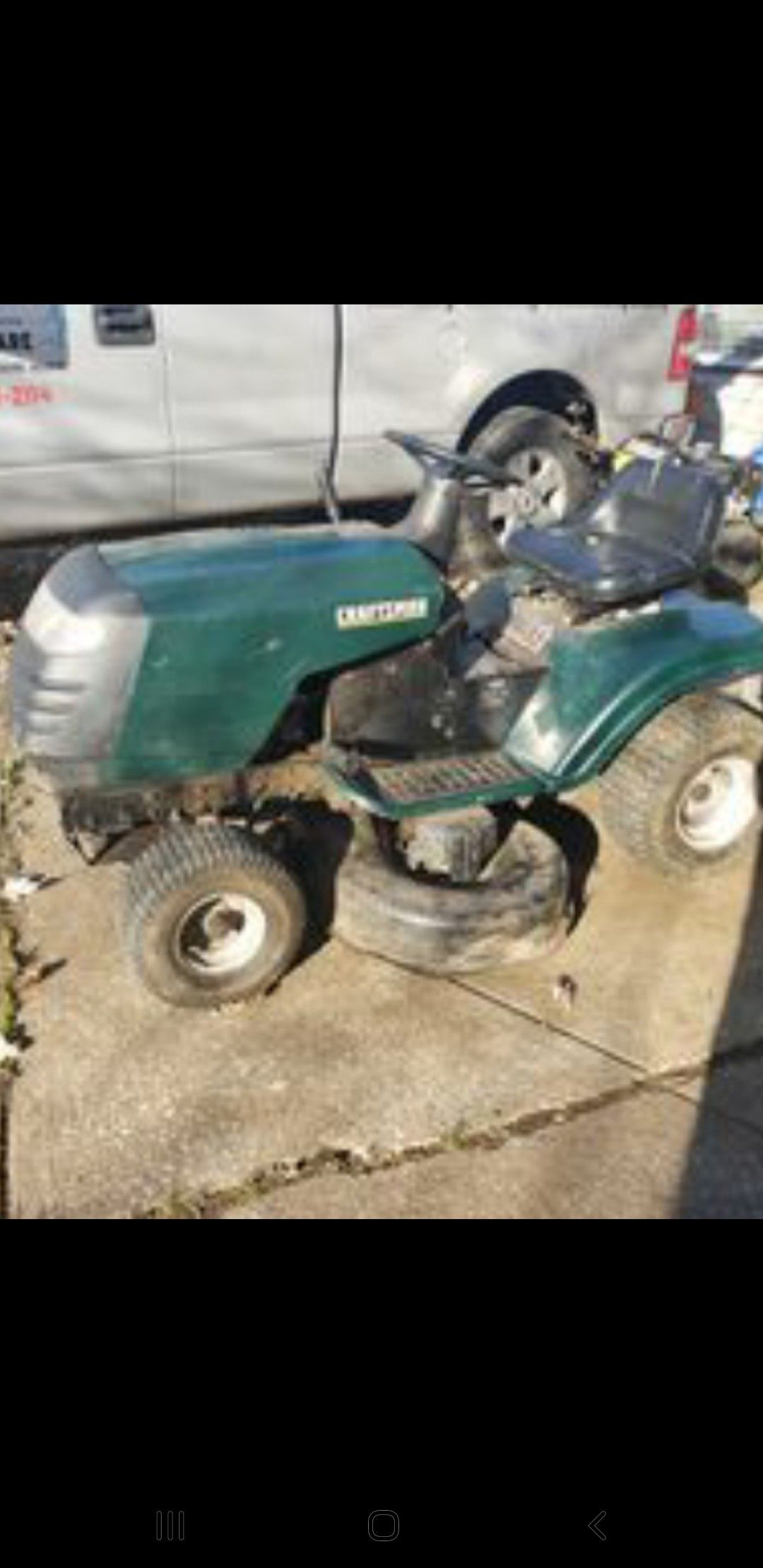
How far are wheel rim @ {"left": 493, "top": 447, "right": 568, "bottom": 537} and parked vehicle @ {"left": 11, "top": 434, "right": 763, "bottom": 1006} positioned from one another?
254 centimetres

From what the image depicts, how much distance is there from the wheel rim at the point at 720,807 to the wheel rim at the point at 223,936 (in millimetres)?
1472

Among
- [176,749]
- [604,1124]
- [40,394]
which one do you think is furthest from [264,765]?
[40,394]

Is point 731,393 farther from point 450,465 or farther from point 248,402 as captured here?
point 450,465

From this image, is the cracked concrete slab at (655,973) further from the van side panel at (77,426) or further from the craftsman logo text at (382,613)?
the van side panel at (77,426)

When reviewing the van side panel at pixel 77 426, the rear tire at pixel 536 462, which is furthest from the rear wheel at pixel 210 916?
the rear tire at pixel 536 462

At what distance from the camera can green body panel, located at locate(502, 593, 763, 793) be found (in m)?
4.09

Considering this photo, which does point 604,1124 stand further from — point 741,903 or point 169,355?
point 169,355

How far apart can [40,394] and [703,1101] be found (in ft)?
14.4

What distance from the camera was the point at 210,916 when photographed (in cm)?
375

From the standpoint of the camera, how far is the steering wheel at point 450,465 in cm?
414

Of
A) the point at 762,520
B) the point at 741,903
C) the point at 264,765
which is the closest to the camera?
the point at 264,765

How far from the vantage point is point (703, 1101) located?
3.46m

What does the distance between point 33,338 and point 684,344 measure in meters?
3.79

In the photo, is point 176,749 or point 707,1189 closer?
point 707,1189
